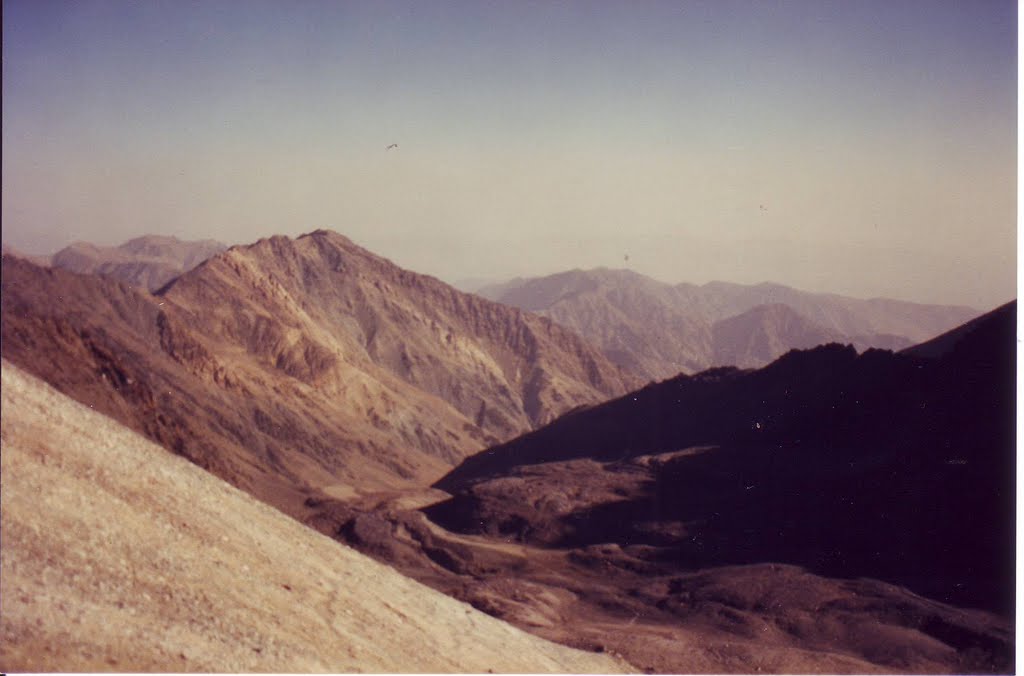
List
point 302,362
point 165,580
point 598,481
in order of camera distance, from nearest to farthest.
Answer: point 165,580
point 598,481
point 302,362

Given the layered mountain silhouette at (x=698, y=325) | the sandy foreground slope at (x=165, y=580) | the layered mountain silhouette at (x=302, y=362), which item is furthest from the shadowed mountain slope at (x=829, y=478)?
the layered mountain silhouette at (x=698, y=325)

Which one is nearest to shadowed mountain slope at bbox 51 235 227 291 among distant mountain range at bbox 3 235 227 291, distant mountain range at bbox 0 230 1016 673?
distant mountain range at bbox 3 235 227 291

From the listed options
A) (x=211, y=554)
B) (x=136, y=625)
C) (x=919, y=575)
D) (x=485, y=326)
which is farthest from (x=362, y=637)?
(x=485, y=326)

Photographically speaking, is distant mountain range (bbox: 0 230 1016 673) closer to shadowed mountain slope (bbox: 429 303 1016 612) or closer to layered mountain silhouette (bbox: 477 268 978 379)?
shadowed mountain slope (bbox: 429 303 1016 612)

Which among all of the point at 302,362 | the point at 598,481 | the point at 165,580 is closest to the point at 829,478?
the point at 598,481

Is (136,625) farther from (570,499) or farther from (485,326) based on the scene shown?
(485,326)

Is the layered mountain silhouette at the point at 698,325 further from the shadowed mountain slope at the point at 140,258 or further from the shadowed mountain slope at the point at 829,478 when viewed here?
the shadowed mountain slope at the point at 829,478

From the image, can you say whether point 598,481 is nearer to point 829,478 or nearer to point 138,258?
point 829,478
